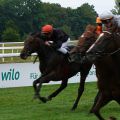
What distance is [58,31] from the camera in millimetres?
13125

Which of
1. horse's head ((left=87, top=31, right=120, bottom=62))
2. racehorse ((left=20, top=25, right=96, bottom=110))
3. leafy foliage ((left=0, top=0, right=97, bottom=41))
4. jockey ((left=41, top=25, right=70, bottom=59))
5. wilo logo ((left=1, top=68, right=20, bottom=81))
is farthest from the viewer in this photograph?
leafy foliage ((left=0, top=0, right=97, bottom=41))

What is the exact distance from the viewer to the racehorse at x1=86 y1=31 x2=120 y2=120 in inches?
318

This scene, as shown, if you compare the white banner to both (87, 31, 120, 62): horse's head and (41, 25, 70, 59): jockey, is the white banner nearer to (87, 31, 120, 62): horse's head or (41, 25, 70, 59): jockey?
(41, 25, 70, 59): jockey

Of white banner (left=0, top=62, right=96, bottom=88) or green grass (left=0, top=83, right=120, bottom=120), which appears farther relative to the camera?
white banner (left=0, top=62, right=96, bottom=88)

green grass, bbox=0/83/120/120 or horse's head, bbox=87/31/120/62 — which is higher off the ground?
horse's head, bbox=87/31/120/62

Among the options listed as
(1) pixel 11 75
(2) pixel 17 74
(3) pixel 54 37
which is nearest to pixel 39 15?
(2) pixel 17 74

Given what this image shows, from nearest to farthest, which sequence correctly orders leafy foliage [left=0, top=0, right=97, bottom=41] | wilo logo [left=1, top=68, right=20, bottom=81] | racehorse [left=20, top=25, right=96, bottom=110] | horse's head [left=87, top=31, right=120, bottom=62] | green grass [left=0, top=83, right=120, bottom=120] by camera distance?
horse's head [left=87, top=31, right=120, bottom=62]
green grass [left=0, top=83, right=120, bottom=120]
racehorse [left=20, top=25, right=96, bottom=110]
wilo logo [left=1, top=68, right=20, bottom=81]
leafy foliage [left=0, top=0, right=97, bottom=41]

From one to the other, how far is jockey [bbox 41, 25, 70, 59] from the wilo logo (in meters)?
4.20

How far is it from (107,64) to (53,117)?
2915 millimetres

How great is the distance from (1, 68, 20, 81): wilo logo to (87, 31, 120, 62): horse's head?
9360 millimetres

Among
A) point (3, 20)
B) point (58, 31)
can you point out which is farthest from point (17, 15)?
point (58, 31)

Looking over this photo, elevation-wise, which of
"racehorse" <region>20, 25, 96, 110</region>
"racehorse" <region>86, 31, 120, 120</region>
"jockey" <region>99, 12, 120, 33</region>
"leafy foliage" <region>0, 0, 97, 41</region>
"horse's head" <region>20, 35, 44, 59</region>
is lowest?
"leafy foliage" <region>0, 0, 97, 41</region>

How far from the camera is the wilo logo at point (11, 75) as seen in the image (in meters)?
17.2

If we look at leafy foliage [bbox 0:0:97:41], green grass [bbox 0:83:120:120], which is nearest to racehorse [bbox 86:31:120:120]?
green grass [bbox 0:83:120:120]
